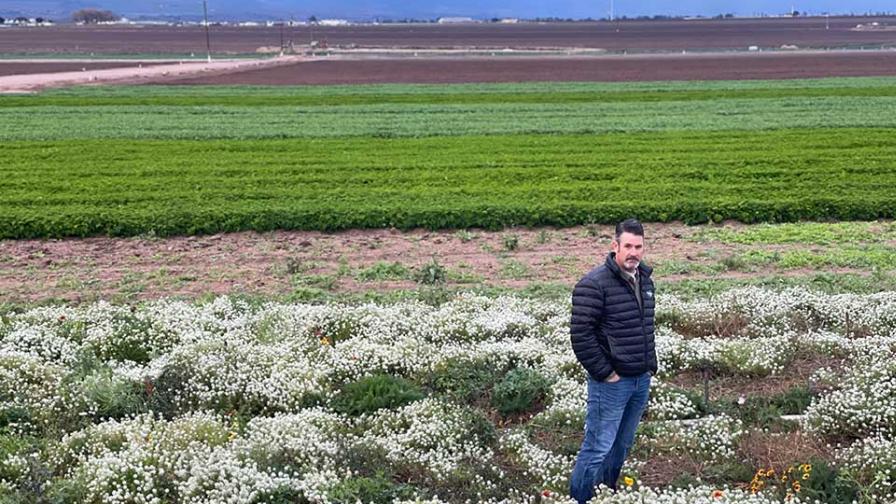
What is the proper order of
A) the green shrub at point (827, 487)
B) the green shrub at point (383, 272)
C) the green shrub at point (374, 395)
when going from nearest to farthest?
the green shrub at point (827, 487), the green shrub at point (374, 395), the green shrub at point (383, 272)

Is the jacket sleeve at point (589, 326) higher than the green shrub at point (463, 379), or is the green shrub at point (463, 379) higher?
the jacket sleeve at point (589, 326)

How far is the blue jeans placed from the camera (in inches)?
278

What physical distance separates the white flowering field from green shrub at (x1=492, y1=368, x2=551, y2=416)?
0.02 metres

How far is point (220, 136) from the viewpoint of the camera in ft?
101

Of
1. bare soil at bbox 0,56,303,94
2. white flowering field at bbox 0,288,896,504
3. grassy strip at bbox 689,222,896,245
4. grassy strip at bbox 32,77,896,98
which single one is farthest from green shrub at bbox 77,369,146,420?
bare soil at bbox 0,56,303,94

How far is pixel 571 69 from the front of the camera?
6688cm

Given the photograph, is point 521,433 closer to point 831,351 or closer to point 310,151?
point 831,351

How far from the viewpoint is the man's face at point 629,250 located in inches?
264

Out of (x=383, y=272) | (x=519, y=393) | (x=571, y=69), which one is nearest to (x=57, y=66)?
(x=571, y=69)

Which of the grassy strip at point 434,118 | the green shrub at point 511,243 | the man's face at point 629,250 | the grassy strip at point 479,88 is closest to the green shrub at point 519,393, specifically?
the man's face at point 629,250

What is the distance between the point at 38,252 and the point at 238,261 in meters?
4.11

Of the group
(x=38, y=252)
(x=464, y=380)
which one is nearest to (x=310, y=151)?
(x=38, y=252)

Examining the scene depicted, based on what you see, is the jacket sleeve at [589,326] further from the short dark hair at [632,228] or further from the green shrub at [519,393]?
the green shrub at [519,393]

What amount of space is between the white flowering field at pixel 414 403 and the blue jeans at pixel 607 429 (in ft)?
0.66
